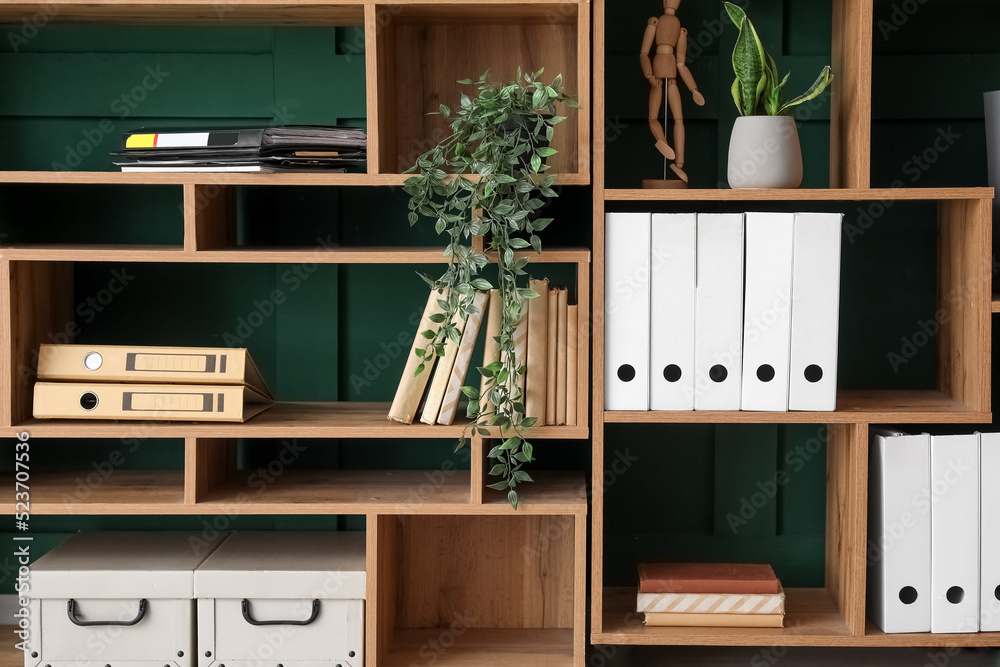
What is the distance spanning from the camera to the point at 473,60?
2.09 m

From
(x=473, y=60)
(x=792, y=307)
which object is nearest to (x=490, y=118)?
(x=473, y=60)

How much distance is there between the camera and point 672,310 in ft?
5.88

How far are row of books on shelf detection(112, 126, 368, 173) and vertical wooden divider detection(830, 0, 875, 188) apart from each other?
3.29 feet

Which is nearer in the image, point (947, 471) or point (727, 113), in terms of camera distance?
point (947, 471)

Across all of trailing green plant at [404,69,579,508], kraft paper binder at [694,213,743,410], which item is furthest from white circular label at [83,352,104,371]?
kraft paper binder at [694,213,743,410]

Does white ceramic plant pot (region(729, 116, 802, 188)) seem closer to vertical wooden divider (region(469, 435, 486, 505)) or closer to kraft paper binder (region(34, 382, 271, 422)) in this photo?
vertical wooden divider (region(469, 435, 486, 505))

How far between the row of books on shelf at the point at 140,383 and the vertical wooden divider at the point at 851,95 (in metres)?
1.32

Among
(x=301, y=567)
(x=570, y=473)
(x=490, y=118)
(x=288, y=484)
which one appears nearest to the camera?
(x=490, y=118)

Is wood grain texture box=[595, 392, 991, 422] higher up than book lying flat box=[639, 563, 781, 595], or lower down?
higher up

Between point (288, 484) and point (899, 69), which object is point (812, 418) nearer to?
point (899, 69)

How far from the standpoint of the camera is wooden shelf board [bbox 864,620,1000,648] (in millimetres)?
1790

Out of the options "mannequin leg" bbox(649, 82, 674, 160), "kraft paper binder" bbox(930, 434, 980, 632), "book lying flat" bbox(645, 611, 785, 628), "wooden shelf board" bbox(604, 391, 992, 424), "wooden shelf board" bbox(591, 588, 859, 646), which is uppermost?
"mannequin leg" bbox(649, 82, 674, 160)

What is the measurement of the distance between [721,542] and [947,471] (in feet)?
1.86

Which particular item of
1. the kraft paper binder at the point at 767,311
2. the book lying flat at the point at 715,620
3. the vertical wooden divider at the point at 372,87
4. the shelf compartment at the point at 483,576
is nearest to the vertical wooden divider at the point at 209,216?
the vertical wooden divider at the point at 372,87
